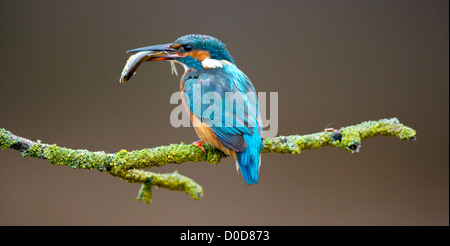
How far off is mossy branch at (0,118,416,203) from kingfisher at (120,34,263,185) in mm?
87

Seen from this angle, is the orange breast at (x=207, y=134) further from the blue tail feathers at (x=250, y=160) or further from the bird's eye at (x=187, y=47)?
the bird's eye at (x=187, y=47)

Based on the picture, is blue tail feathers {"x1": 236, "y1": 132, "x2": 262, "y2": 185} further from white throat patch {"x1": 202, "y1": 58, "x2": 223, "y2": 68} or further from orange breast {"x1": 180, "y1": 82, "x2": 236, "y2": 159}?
white throat patch {"x1": 202, "y1": 58, "x2": 223, "y2": 68}

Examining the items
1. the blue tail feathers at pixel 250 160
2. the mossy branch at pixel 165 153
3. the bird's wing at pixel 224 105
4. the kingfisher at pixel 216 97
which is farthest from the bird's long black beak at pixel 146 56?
the blue tail feathers at pixel 250 160

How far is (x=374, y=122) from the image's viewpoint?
1589 mm

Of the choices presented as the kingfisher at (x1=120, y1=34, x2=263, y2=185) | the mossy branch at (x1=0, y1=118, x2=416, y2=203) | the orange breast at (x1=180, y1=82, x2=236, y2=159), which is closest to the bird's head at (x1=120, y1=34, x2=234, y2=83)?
the kingfisher at (x1=120, y1=34, x2=263, y2=185)

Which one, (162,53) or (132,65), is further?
(162,53)

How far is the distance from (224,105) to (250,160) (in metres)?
0.24

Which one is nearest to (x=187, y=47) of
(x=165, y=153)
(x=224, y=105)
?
(x=224, y=105)

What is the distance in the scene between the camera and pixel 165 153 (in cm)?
140

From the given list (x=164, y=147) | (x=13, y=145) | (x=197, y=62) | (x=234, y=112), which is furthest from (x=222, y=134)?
(x=13, y=145)

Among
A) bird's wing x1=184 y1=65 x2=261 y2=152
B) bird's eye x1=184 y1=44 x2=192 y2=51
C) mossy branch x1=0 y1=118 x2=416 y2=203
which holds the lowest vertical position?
mossy branch x1=0 y1=118 x2=416 y2=203

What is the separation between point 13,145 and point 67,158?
0.17 m

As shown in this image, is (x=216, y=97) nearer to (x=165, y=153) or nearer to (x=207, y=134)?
(x=207, y=134)

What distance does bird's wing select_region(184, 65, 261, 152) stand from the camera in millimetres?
1451
